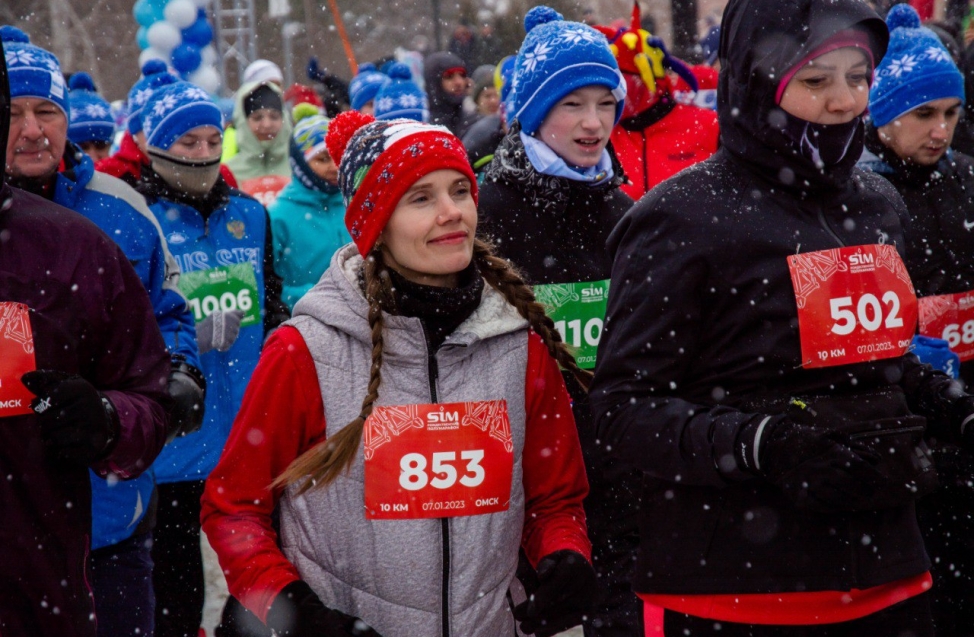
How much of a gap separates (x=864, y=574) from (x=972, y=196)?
2743 mm

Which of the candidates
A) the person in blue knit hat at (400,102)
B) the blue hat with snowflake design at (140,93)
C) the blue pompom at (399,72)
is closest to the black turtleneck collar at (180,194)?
the blue hat with snowflake design at (140,93)

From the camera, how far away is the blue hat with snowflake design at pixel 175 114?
19.5 ft

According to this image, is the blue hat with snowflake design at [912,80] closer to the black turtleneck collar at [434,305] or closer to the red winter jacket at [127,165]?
the black turtleneck collar at [434,305]

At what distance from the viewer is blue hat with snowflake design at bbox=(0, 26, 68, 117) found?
3.99 metres

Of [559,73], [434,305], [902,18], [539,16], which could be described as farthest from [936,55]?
[434,305]

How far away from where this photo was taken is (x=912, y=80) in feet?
16.5

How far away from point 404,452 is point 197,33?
12070 millimetres

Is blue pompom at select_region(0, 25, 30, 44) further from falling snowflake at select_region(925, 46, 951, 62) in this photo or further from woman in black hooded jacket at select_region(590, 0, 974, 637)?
falling snowflake at select_region(925, 46, 951, 62)

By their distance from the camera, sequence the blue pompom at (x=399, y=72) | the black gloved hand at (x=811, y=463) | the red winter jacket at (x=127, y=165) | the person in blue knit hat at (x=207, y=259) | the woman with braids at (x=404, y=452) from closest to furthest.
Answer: the black gloved hand at (x=811, y=463)
the woman with braids at (x=404, y=452)
the person in blue knit hat at (x=207, y=259)
the red winter jacket at (x=127, y=165)
the blue pompom at (x=399, y=72)

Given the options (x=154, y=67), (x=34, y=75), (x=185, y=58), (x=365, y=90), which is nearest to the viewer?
(x=34, y=75)

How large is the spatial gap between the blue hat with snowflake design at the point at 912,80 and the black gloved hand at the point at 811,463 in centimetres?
273

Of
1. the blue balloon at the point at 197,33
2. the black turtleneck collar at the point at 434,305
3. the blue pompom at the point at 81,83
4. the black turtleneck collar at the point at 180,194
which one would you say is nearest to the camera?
the black turtleneck collar at the point at 434,305

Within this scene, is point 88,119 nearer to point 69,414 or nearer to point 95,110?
point 95,110

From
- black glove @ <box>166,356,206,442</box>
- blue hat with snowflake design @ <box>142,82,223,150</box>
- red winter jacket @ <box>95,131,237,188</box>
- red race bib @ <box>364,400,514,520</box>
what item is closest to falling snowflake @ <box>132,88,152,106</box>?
red winter jacket @ <box>95,131,237,188</box>
